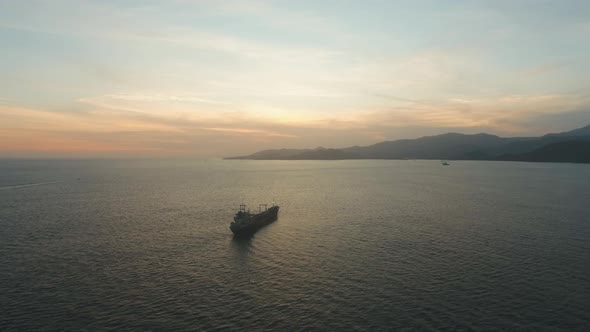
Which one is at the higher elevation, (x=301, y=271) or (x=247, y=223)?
(x=247, y=223)

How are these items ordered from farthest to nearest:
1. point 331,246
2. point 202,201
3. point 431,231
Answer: point 202,201
point 431,231
point 331,246

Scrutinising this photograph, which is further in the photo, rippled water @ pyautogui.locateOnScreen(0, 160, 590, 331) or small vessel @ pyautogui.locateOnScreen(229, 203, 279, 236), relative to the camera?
small vessel @ pyautogui.locateOnScreen(229, 203, 279, 236)

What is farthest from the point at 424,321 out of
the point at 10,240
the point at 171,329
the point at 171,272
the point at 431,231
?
the point at 10,240

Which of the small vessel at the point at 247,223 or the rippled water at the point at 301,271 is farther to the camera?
the small vessel at the point at 247,223

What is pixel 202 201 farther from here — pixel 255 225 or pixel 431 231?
pixel 431 231

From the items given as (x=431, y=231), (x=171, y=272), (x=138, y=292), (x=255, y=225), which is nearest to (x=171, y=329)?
(x=138, y=292)

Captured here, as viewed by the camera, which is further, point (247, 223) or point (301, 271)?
point (247, 223)

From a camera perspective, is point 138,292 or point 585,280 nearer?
point 138,292

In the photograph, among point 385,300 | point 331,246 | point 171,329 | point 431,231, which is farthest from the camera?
point 431,231

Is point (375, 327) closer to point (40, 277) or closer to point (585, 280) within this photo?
point (585, 280)
